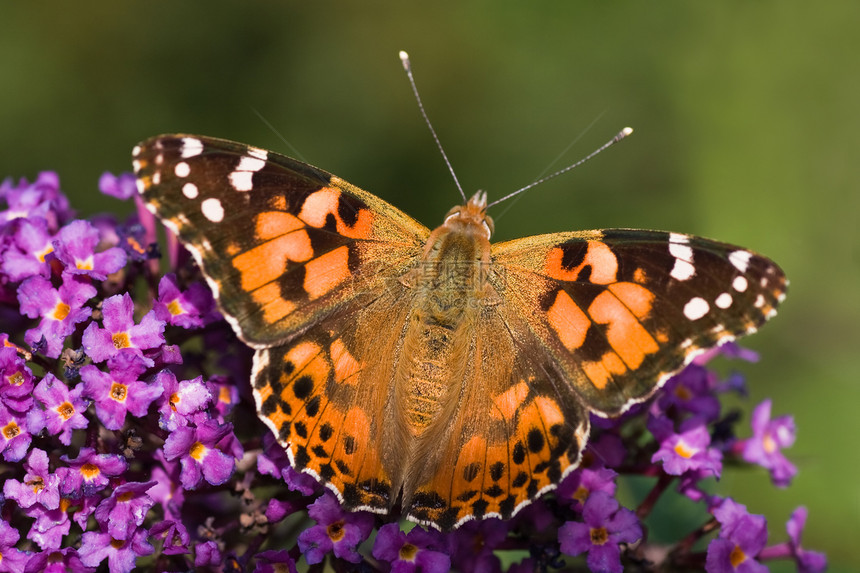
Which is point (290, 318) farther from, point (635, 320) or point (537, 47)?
point (537, 47)

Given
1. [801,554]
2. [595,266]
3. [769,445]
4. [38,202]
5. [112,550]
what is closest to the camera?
[112,550]

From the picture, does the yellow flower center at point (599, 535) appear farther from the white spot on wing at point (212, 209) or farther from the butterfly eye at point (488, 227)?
the white spot on wing at point (212, 209)

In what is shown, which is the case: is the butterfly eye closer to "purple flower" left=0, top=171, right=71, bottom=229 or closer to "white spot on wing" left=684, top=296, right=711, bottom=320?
"white spot on wing" left=684, top=296, right=711, bottom=320

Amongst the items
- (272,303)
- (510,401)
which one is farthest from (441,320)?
(272,303)

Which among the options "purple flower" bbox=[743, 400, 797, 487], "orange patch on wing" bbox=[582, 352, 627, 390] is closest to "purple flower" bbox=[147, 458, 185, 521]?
"orange patch on wing" bbox=[582, 352, 627, 390]

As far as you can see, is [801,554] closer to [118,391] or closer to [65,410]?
[118,391]

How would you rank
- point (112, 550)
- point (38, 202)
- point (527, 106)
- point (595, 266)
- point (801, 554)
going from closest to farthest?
point (112, 550) < point (595, 266) < point (801, 554) < point (38, 202) < point (527, 106)
